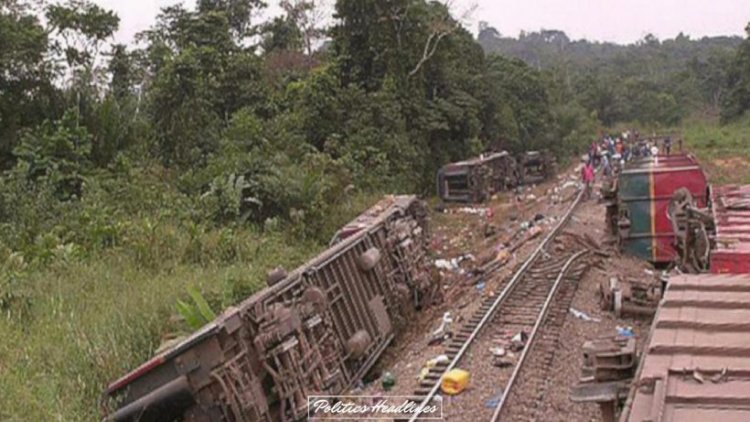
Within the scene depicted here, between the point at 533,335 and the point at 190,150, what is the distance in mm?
15018

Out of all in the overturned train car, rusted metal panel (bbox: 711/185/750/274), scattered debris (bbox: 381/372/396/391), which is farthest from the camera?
the overturned train car

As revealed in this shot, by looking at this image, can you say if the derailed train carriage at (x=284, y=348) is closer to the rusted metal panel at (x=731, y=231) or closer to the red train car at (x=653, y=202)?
the rusted metal panel at (x=731, y=231)

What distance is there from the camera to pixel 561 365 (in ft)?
30.7

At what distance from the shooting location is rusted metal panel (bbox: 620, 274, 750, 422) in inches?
147

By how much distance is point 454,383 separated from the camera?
8555 millimetres

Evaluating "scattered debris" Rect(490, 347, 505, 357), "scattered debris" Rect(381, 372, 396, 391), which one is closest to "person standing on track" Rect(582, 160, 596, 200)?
"scattered debris" Rect(490, 347, 505, 357)

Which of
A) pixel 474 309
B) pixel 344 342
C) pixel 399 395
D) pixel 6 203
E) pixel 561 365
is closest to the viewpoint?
pixel 399 395

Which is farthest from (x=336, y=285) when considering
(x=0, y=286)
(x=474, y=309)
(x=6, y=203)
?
(x=6, y=203)

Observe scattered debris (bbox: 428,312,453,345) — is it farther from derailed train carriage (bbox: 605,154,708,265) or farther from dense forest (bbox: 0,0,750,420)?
derailed train carriage (bbox: 605,154,708,265)

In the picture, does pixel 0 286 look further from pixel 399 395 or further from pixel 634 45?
pixel 634 45

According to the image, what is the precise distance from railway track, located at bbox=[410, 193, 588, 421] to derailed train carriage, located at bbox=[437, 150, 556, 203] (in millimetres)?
12035

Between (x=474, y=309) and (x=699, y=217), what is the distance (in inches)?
149

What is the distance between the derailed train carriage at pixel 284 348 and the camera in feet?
24.3

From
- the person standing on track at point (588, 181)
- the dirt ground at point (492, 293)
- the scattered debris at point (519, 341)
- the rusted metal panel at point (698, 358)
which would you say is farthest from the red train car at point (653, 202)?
the person standing on track at point (588, 181)
